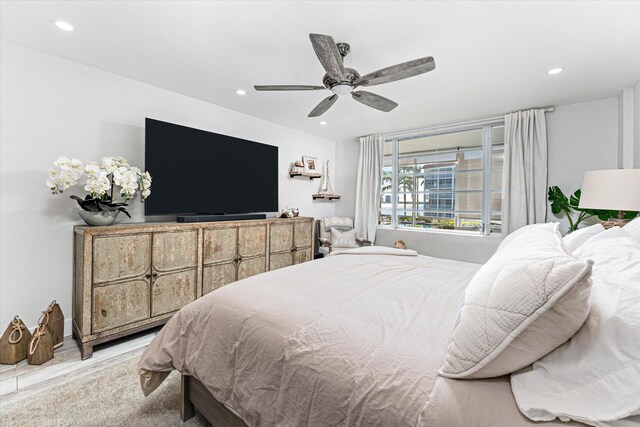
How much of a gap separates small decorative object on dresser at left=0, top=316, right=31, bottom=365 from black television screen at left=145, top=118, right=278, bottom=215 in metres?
1.23

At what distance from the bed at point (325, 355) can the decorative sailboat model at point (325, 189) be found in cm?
314

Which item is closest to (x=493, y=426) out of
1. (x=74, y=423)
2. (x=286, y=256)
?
(x=74, y=423)

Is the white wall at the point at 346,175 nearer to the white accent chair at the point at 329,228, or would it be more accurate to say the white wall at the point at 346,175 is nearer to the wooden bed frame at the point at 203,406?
the white accent chair at the point at 329,228

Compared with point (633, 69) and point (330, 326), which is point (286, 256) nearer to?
point (330, 326)

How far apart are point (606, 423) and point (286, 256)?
11.1 feet

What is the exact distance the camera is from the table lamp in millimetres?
2016

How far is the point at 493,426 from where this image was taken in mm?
683

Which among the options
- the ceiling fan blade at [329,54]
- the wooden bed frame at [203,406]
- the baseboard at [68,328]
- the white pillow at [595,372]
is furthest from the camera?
the baseboard at [68,328]

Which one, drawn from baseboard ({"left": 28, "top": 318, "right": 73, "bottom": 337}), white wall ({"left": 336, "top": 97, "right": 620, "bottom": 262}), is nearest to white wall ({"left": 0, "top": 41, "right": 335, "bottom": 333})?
baseboard ({"left": 28, "top": 318, "right": 73, "bottom": 337})

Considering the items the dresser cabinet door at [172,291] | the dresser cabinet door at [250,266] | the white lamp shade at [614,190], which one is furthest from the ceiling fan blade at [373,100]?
the dresser cabinet door at [172,291]

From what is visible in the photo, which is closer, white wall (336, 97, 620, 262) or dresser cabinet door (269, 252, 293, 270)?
white wall (336, 97, 620, 262)

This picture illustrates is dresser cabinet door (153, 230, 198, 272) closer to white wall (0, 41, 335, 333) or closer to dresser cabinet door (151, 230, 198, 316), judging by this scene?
dresser cabinet door (151, 230, 198, 316)

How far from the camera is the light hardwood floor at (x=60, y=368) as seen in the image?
5.91ft

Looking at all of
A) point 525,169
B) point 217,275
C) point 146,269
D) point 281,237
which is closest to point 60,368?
point 146,269
